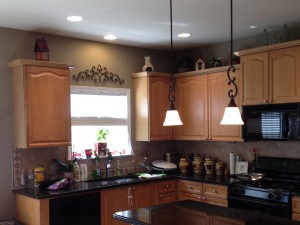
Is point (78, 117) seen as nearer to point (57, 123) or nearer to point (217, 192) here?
point (57, 123)

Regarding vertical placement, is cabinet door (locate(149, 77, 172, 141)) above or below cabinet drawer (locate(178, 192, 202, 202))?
above

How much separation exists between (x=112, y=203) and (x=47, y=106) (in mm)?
1319

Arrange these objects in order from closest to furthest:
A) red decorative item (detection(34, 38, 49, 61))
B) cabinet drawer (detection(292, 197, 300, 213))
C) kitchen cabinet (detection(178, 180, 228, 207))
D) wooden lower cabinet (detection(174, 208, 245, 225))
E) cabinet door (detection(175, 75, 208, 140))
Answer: wooden lower cabinet (detection(174, 208, 245, 225)) → cabinet drawer (detection(292, 197, 300, 213)) → red decorative item (detection(34, 38, 49, 61)) → kitchen cabinet (detection(178, 180, 228, 207)) → cabinet door (detection(175, 75, 208, 140))

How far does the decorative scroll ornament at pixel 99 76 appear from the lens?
4.67m

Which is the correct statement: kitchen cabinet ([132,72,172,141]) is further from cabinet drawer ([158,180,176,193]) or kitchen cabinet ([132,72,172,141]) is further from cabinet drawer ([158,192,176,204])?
cabinet drawer ([158,192,176,204])

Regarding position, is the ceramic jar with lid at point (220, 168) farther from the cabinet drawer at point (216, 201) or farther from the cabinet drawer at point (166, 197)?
the cabinet drawer at point (166, 197)

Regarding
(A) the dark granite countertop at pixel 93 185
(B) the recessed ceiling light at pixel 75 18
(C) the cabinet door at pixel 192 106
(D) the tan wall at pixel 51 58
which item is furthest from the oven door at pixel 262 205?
(B) the recessed ceiling light at pixel 75 18

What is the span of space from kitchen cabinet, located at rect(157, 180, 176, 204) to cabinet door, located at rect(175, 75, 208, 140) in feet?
2.26

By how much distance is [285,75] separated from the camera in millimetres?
3924

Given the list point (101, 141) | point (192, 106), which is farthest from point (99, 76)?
point (192, 106)

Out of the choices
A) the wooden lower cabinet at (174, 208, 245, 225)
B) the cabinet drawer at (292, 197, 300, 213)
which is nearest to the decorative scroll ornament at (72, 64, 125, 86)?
the wooden lower cabinet at (174, 208, 245, 225)

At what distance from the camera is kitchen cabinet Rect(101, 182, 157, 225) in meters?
4.13

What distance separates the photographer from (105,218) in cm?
412

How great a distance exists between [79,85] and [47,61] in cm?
68
